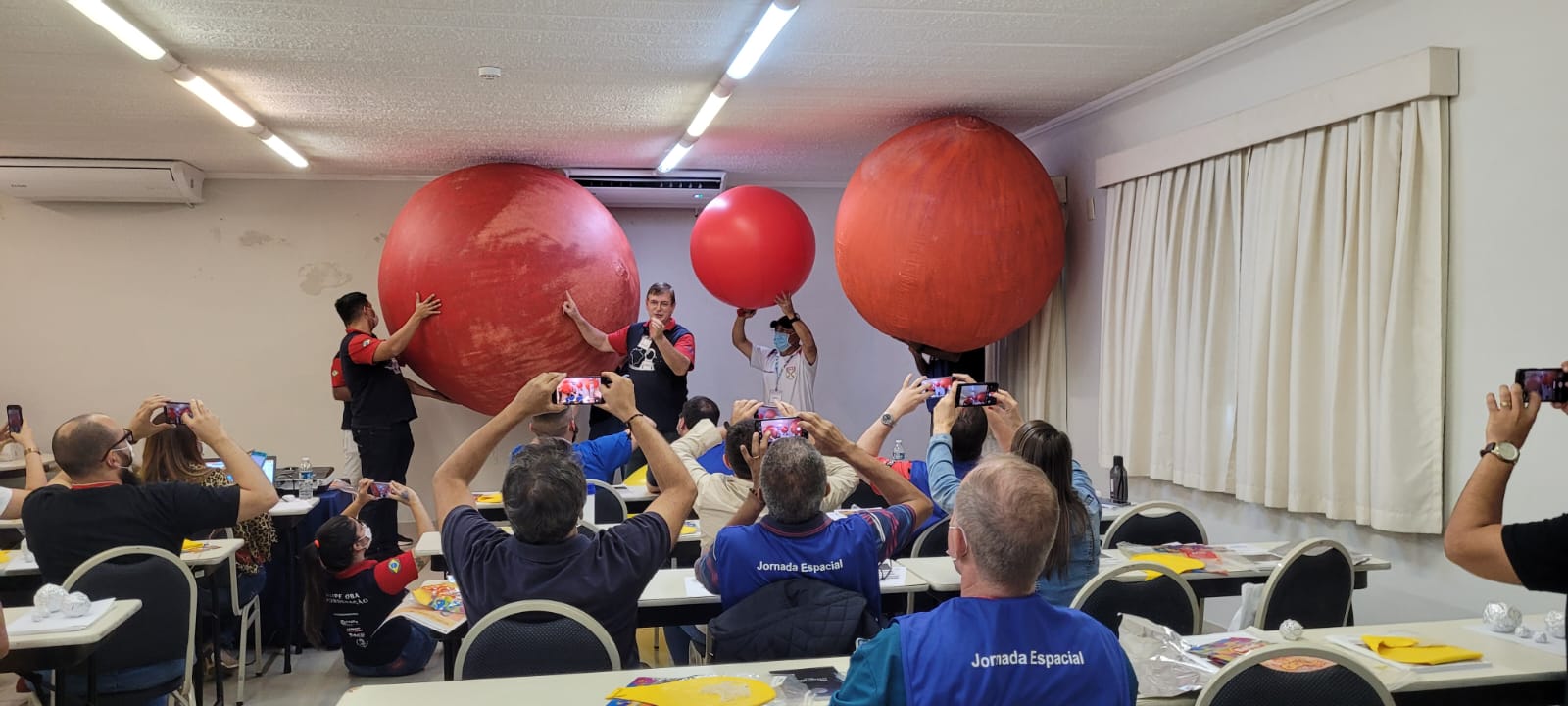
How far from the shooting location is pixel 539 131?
21.7 feet

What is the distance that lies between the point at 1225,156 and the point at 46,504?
16.5 ft

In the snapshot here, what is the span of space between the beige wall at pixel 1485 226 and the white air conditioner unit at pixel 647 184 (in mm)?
4658

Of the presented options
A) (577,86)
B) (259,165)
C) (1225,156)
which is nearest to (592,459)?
(577,86)

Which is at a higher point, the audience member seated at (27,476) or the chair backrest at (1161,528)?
the audience member seated at (27,476)

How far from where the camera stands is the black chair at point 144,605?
3264 mm

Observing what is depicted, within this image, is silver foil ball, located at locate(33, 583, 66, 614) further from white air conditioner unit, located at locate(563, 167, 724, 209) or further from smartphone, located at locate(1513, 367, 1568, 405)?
white air conditioner unit, located at locate(563, 167, 724, 209)

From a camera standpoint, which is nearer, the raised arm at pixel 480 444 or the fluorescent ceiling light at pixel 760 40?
the raised arm at pixel 480 444

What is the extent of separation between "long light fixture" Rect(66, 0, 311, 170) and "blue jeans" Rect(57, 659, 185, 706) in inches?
94.8

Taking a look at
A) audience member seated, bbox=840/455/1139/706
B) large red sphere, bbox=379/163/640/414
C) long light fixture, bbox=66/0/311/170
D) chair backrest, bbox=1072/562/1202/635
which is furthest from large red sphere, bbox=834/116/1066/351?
audience member seated, bbox=840/455/1139/706

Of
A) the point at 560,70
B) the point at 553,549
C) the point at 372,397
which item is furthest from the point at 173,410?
the point at 372,397

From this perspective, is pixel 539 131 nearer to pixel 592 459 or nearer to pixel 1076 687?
pixel 592 459

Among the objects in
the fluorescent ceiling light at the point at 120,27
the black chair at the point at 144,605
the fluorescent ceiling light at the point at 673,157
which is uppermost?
the fluorescent ceiling light at the point at 673,157

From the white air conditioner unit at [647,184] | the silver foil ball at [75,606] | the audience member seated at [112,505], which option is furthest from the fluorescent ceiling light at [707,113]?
the silver foil ball at [75,606]

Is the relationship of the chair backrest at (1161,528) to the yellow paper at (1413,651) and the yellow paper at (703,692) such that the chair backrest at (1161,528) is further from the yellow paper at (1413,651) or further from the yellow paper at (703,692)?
the yellow paper at (703,692)
